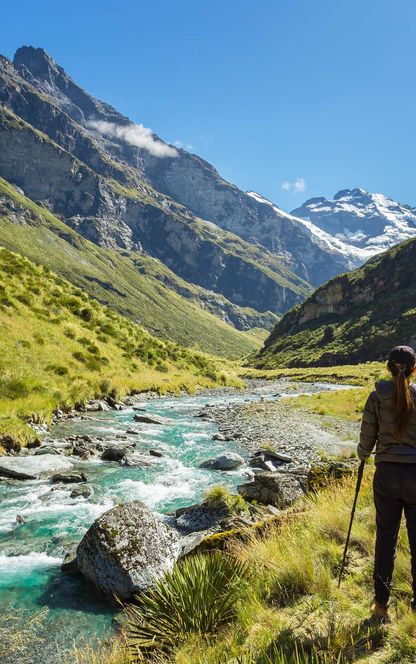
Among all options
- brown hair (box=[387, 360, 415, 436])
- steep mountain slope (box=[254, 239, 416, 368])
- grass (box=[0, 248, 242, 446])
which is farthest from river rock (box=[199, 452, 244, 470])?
steep mountain slope (box=[254, 239, 416, 368])

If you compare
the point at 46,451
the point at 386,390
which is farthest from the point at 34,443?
the point at 386,390

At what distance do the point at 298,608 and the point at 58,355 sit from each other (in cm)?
2621

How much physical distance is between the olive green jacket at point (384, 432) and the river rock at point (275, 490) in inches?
254

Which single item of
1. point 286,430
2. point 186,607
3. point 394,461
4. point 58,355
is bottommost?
point 58,355

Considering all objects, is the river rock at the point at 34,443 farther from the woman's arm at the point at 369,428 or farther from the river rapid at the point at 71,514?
the woman's arm at the point at 369,428

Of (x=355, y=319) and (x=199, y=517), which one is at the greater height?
(x=355, y=319)

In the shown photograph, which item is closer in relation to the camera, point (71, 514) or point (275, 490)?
point (71, 514)

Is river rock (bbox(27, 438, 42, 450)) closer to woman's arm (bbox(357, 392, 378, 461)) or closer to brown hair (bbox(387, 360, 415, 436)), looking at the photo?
woman's arm (bbox(357, 392, 378, 461))

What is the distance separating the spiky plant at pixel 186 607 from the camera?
511cm

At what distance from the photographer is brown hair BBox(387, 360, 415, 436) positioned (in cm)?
546

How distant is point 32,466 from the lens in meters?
14.6

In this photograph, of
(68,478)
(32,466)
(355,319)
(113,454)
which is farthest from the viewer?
(355,319)

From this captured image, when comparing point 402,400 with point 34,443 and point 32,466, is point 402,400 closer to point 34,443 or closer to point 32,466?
point 32,466

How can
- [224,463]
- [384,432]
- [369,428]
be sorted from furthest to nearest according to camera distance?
[224,463] < [369,428] < [384,432]
